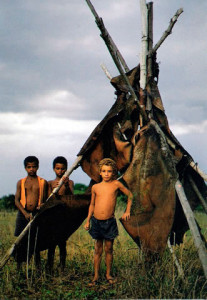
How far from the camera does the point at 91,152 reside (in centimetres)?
506

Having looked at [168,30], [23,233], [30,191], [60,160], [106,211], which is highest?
[168,30]

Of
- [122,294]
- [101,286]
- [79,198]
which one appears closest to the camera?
[122,294]

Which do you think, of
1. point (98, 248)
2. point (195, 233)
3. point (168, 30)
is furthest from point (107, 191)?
point (168, 30)

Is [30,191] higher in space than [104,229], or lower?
higher

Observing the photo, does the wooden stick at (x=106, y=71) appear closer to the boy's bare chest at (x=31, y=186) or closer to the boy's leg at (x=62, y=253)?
the boy's bare chest at (x=31, y=186)

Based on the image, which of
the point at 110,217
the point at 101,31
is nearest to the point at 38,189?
the point at 110,217

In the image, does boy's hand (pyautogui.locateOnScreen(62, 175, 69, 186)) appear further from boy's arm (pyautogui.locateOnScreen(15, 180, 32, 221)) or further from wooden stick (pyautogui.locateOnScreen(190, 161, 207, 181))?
wooden stick (pyautogui.locateOnScreen(190, 161, 207, 181))

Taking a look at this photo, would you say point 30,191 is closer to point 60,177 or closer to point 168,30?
Result: point 60,177

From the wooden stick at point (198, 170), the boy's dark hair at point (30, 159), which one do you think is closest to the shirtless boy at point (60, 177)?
the boy's dark hair at point (30, 159)

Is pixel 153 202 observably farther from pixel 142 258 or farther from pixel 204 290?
pixel 204 290

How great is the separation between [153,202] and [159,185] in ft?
0.71

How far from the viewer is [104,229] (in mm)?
4391

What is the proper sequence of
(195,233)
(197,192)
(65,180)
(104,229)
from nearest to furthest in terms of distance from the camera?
(195,233), (104,229), (65,180), (197,192)

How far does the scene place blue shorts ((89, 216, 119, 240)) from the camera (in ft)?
14.4
